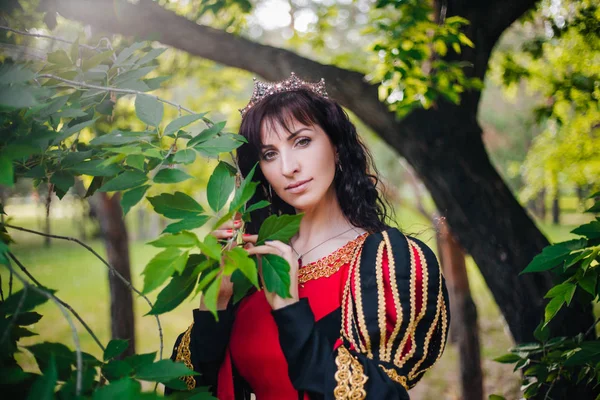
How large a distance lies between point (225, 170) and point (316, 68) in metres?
2.04

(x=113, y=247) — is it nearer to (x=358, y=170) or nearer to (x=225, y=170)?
(x=358, y=170)

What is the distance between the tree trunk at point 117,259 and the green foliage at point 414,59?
104 inches

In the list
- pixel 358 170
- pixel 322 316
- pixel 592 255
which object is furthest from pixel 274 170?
pixel 592 255

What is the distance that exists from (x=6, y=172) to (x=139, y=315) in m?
11.3

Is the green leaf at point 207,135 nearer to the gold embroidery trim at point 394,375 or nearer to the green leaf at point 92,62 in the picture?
the green leaf at point 92,62

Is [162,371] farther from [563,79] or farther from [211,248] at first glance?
[563,79]

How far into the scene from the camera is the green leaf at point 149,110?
1195 mm

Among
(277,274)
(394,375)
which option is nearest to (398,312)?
(394,375)

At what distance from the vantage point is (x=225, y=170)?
3.72 feet

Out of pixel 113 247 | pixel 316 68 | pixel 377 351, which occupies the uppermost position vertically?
pixel 316 68

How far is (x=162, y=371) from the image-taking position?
949 mm

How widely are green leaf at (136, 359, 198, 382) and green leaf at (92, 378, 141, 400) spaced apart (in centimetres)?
17

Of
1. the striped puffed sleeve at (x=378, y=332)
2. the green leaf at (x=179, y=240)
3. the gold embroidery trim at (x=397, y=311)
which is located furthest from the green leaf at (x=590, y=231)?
the green leaf at (x=179, y=240)

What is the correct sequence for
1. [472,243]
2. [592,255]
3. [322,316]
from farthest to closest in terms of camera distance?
[472,243] → [322,316] → [592,255]
